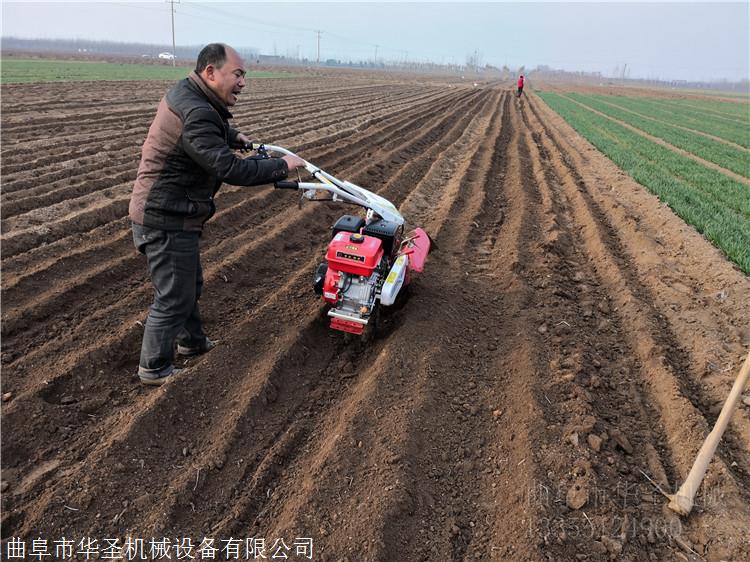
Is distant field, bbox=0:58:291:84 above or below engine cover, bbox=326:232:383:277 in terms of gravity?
above

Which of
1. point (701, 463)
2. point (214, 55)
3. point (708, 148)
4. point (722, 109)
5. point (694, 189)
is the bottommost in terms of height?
point (701, 463)

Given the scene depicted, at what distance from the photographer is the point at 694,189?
10852 mm

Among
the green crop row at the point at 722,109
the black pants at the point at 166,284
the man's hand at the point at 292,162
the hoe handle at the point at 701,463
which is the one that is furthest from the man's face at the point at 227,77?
the green crop row at the point at 722,109

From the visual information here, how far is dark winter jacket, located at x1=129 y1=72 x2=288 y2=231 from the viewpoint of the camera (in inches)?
128

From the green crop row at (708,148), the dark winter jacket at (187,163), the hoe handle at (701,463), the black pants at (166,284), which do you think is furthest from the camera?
the green crop row at (708,148)

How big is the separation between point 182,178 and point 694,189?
1114cm

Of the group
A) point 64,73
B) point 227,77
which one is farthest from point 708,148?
point 64,73

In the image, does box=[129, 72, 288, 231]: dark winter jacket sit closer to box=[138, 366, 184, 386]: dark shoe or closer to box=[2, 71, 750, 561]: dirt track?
box=[138, 366, 184, 386]: dark shoe

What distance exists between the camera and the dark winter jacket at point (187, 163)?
128 inches

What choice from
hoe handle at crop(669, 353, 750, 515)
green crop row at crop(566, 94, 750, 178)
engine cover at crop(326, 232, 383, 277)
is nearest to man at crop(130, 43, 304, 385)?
engine cover at crop(326, 232, 383, 277)

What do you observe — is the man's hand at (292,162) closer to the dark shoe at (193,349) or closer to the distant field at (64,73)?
the dark shoe at (193,349)

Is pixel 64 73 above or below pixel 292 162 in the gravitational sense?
below

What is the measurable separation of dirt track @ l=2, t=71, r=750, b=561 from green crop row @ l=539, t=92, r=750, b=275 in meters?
0.42

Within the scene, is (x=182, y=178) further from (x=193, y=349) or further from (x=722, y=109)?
(x=722, y=109)
